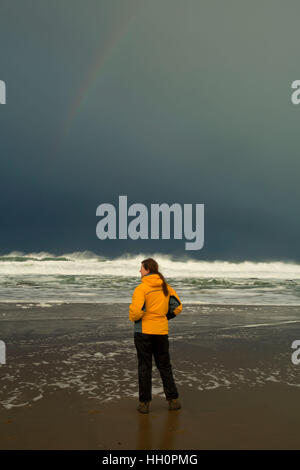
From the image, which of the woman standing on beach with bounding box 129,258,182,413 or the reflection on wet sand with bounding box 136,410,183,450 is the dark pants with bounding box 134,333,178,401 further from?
the reflection on wet sand with bounding box 136,410,183,450

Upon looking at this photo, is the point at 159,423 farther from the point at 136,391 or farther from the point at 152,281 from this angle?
the point at 152,281

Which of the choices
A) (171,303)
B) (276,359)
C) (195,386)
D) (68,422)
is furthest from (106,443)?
(276,359)

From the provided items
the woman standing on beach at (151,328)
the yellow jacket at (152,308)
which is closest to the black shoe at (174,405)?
the woman standing on beach at (151,328)

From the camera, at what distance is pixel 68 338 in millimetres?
11203

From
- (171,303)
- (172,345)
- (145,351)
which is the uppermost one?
(171,303)

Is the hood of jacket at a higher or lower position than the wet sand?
higher

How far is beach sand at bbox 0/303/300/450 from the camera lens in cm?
468

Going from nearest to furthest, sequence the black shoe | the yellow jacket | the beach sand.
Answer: the beach sand → the black shoe → the yellow jacket

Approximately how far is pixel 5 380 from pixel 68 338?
4.25m

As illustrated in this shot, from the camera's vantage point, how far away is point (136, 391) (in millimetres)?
6562

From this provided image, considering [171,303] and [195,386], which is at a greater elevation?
[171,303]

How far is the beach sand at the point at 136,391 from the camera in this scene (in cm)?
468

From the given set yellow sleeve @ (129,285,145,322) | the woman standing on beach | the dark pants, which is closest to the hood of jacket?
the woman standing on beach

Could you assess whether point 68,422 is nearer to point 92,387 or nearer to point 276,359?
point 92,387
